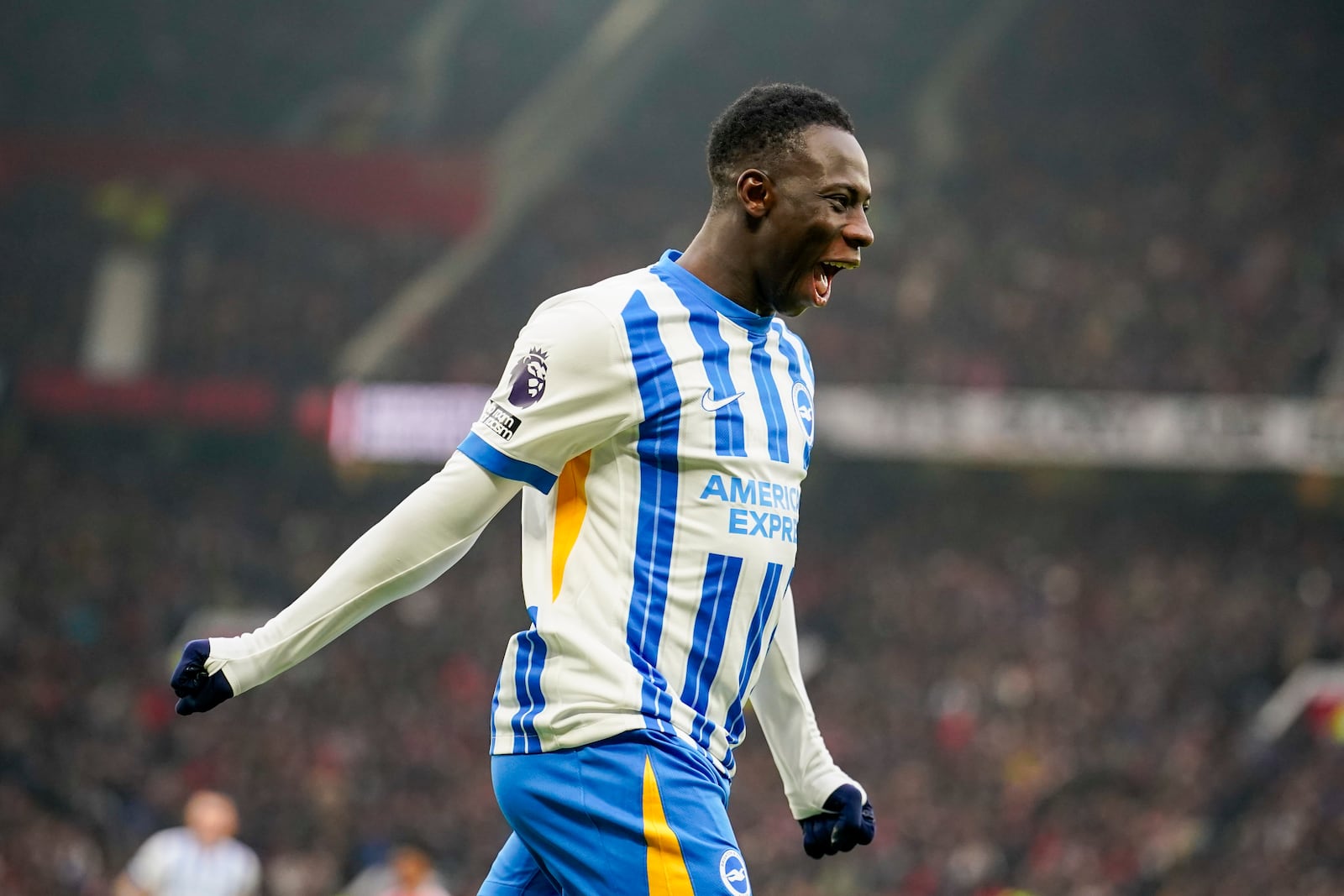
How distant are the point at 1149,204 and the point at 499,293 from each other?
10084mm

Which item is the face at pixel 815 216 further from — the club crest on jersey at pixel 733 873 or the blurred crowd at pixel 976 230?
the blurred crowd at pixel 976 230

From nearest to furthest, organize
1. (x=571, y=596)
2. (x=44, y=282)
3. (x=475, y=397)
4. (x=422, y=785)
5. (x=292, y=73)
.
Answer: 1. (x=571, y=596)
2. (x=422, y=785)
3. (x=475, y=397)
4. (x=44, y=282)
5. (x=292, y=73)

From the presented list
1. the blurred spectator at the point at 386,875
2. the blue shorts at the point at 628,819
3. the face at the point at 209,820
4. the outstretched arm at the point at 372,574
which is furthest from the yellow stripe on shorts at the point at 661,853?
the blurred spectator at the point at 386,875

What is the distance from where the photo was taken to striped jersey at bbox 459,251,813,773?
2.43 metres

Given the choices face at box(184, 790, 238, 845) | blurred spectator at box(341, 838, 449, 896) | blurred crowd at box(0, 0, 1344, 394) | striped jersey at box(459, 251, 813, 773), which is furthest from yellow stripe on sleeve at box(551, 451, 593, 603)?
blurred crowd at box(0, 0, 1344, 394)

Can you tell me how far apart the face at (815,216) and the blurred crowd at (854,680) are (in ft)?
33.8

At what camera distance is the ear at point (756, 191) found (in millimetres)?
2619

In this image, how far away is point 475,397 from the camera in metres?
22.7

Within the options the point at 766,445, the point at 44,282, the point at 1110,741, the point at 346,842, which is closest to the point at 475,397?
the point at 44,282

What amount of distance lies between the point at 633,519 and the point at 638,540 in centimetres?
4

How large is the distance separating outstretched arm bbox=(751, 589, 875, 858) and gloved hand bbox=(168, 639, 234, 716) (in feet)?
3.25

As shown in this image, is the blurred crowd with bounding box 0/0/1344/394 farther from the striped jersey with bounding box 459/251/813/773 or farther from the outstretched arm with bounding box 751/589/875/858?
the striped jersey with bounding box 459/251/813/773

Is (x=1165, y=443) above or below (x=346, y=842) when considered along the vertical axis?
Result: above

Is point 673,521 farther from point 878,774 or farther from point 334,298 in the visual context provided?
point 334,298
